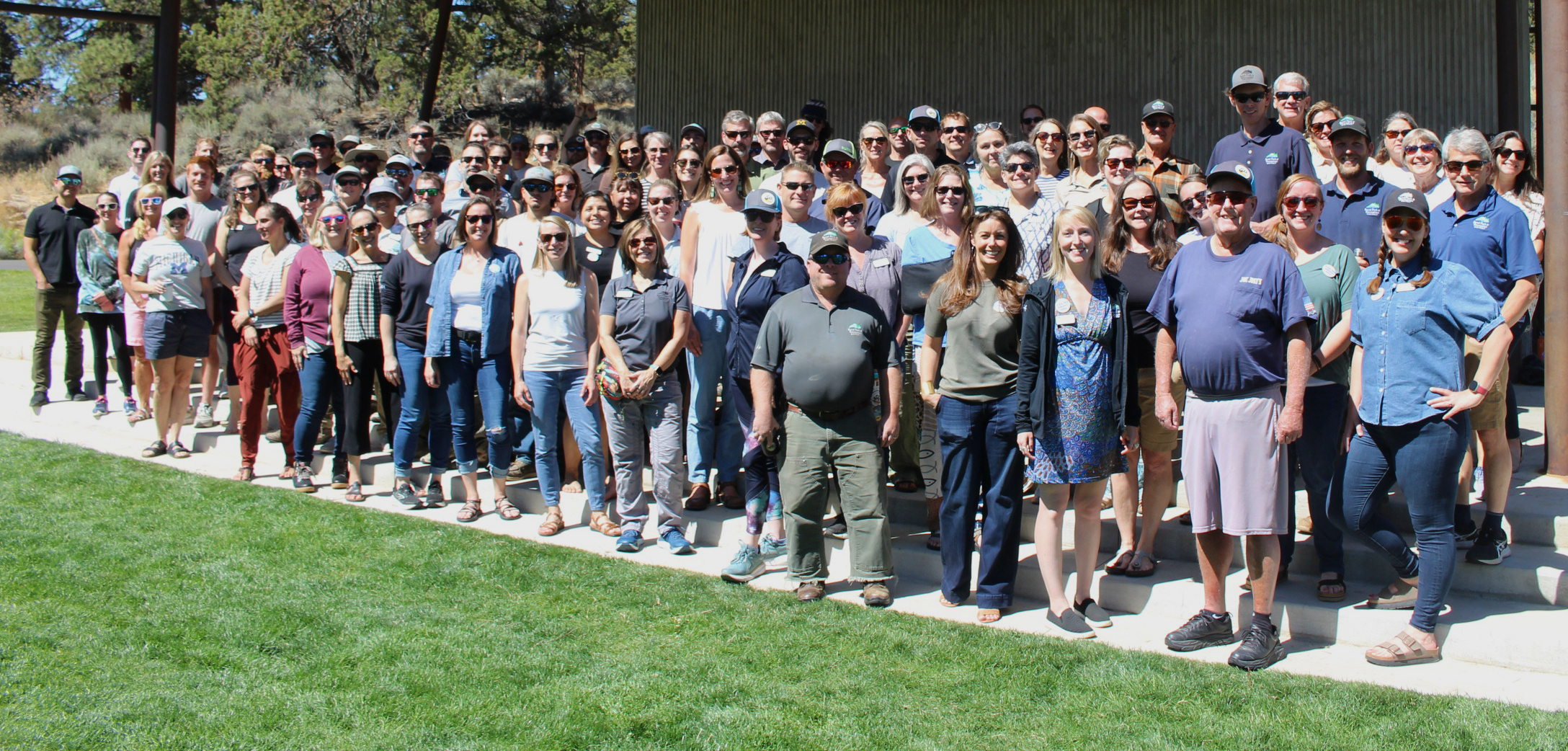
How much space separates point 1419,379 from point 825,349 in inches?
99.8

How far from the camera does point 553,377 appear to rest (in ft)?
24.0

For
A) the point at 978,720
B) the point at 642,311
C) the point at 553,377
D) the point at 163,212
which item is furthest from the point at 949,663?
the point at 163,212

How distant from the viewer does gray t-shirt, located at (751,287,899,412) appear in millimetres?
5832

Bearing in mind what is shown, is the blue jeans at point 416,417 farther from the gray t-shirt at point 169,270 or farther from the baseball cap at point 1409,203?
the baseball cap at point 1409,203

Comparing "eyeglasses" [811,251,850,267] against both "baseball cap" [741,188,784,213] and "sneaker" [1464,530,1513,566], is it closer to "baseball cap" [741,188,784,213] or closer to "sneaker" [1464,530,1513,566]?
"baseball cap" [741,188,784,213]

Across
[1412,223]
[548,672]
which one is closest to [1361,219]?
[1412,223]

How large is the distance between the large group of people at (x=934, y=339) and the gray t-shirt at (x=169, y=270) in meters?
0.02

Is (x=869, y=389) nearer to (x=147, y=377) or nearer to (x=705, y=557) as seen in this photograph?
(x=705, y=557)

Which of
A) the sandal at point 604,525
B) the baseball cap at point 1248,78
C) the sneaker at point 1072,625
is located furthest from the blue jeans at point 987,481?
the baseball cap at point 1248,78

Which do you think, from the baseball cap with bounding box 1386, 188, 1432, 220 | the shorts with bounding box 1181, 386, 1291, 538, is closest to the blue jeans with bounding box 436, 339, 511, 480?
the shorts with bounding box 1181, 386, 1291, 538

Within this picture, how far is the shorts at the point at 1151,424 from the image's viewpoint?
5785 millimetres

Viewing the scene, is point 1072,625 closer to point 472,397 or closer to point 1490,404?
point 1490,404

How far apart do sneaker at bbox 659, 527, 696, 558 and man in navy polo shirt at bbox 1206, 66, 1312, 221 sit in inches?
142

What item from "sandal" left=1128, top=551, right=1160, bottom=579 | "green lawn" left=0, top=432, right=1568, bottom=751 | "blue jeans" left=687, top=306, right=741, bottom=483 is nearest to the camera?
"green lawn" left=0, top=432, right=1568, bottom=751
